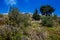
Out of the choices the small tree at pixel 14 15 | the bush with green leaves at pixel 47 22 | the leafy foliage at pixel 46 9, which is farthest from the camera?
the leafy foliage at pixel 46 9

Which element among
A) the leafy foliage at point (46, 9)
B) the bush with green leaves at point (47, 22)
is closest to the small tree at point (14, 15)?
the bush with green leaves at point (47, 22)

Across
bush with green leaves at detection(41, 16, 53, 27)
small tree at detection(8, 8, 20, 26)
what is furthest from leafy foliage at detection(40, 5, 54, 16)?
small tree at detection(8, 8, 20, 26)

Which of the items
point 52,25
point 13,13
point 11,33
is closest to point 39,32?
point 11,33

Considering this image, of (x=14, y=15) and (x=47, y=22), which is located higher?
(x=47, y=22)

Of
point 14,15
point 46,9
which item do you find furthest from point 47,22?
point 46,9

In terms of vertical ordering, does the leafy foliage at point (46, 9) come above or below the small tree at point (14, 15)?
above

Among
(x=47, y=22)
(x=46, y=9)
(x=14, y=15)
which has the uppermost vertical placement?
(x=46, y=9)

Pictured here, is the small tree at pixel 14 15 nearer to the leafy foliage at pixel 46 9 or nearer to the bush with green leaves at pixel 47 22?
the bush with green leaves at pixel 47 22

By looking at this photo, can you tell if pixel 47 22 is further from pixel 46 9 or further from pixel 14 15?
pixel 46 9

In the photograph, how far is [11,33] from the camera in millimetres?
20891

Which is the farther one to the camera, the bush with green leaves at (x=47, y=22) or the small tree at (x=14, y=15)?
the bush with green leaves at (x=47, y=22)

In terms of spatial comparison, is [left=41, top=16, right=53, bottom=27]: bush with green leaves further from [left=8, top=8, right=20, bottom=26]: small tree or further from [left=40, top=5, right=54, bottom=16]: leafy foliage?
[left=40, top=5, right=54, bottom=16]: leafy foliage

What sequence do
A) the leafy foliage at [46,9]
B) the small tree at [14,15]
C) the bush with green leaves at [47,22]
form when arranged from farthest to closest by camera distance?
the leafy foliage at [46,9] → the bush with green leaves at [47,22] → the small tree at [14,15]

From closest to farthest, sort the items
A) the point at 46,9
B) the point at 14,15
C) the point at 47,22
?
the point at 14,15
the point at 47,22
the point at 46,9
